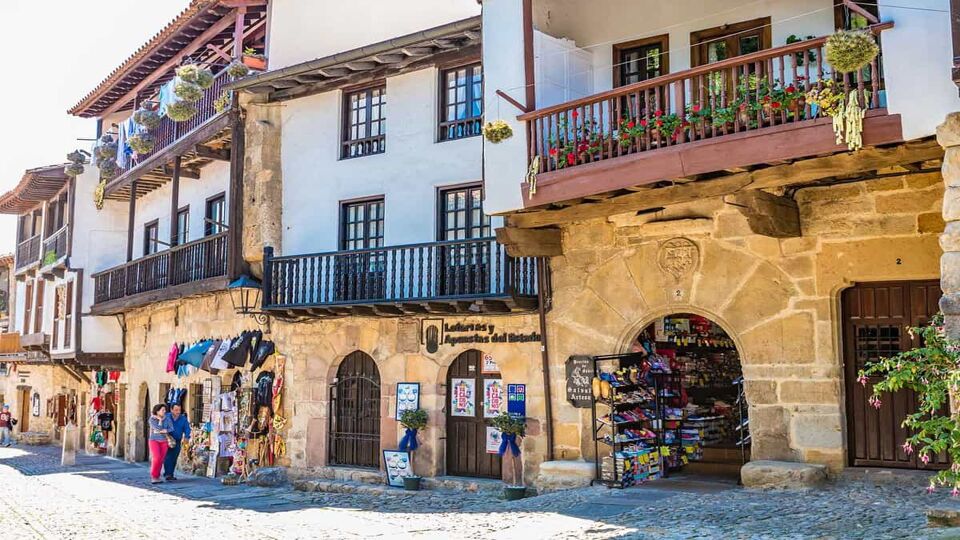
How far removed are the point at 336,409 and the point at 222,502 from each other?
9.22ft

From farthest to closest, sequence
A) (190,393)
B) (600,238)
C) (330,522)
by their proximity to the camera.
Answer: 1. (190,393)
2. (600,238)
3. (330,522)

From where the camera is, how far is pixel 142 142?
67.6ft

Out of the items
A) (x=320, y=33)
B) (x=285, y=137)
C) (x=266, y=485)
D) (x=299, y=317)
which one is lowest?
(x=266, y=485)

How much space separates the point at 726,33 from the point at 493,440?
6626mm

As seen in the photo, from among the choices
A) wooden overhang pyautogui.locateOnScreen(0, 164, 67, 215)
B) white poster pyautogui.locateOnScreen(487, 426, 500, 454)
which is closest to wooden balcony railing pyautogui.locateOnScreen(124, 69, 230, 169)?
wooden overhang pyautogui.locateOnScreen(0, 164, 67, 215)

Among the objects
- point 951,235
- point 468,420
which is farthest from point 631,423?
point 951,235

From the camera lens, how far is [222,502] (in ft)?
45.6

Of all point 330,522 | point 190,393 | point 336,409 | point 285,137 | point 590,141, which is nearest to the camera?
point 590,141

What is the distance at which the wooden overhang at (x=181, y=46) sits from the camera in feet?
60.5

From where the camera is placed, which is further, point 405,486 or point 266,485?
point 266,485

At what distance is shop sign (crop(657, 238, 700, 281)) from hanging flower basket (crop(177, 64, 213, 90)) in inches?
396

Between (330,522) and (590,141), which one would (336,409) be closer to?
(330,522)

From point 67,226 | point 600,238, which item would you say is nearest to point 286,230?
point 600,238

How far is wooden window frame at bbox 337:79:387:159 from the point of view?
634 inches
